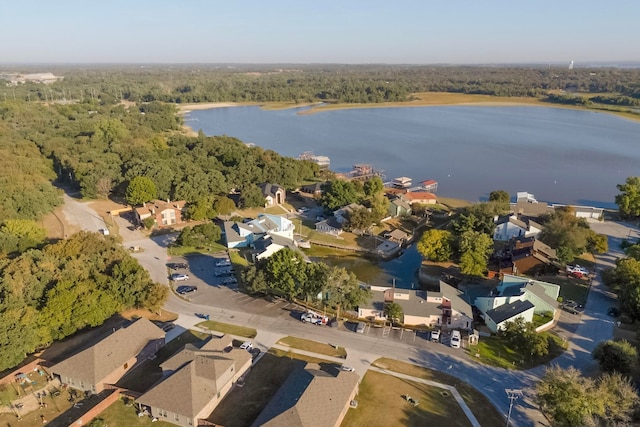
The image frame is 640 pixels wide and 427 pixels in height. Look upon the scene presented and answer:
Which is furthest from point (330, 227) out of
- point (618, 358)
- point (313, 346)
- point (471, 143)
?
point (471, 143)

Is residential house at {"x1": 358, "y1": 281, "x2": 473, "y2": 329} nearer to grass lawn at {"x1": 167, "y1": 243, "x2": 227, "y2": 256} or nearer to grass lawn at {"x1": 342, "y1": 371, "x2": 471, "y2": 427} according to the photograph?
grass lawn at {"x1": 342, "y1": 371, "x2": 471, "y2": 427}

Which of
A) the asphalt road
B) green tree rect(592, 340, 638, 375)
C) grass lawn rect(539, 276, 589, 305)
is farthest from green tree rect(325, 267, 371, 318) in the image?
grass lawn rect(539, 276, 589, 305)

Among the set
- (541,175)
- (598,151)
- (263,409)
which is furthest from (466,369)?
(598,151)

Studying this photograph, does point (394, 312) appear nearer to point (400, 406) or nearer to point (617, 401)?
point (400, 406)

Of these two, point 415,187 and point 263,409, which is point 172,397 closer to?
point 263,409

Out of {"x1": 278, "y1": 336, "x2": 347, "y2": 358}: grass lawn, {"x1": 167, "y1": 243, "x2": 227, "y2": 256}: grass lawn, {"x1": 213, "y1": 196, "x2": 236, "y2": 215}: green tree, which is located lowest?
{"x1": 167, "y1": 243, "x2": 227, "y2": 256}: grass lawn
